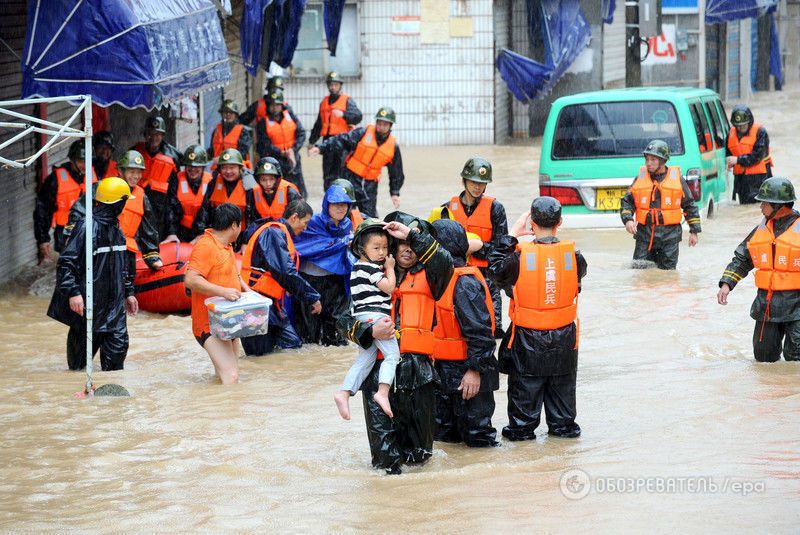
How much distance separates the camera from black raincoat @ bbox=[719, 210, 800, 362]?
9.77m

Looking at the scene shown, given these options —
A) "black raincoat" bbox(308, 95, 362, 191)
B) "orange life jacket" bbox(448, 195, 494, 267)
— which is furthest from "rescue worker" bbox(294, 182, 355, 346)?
"black raincoat" bbox(308, 95, 362, 191)

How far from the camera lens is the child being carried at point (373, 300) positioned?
7.20 m

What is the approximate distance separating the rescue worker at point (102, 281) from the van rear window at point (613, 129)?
646 centimetres

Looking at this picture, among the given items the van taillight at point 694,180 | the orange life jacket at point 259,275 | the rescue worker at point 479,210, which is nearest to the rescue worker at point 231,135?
the van taillight at point 694,180

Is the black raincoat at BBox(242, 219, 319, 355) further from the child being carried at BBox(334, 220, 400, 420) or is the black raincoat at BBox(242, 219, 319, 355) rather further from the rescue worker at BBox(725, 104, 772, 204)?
the rescue worker at BBox(725, 104, 772, 204)

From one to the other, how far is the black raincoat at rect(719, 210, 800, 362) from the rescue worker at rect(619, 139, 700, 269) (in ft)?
10.3

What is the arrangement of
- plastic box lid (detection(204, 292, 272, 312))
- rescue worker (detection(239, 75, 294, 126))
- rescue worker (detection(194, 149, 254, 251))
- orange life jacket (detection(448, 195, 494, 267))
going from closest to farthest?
plastic box lid (detection(204, 292, 272, 312)), orange life jacket (detection(448, 195, 494, 267)), rescue worker (detection(194, 149, 254, 251)), rescue worker (detection(239, 75, 294, 126))

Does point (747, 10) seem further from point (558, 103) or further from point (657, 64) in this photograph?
point (558, 103)

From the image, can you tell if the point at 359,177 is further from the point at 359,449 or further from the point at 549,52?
the point at 549,52

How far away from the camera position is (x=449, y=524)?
263 inches

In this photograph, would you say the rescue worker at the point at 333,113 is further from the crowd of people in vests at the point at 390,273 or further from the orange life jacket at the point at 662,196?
the orange life jacket at the point at 662,196

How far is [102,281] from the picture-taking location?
10.0m

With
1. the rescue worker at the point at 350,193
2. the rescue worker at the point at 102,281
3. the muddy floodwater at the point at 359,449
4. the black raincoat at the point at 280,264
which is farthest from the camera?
the rescue worker at the point at 350,193

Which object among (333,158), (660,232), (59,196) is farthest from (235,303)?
(333,158)
